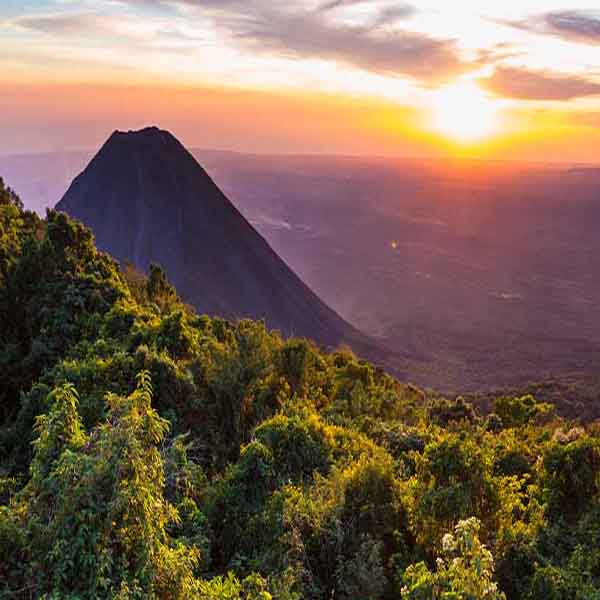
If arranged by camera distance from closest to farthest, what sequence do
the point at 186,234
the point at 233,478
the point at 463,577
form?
the point at 463,577, the point at 233,478, the point at 186,234

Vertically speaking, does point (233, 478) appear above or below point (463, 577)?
below

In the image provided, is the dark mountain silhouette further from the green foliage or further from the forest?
the green foliage

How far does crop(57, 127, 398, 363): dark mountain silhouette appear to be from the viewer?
95438 millimetres

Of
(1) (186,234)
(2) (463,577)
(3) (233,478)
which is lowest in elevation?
(3) (233,478)

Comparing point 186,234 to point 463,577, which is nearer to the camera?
point 463,577

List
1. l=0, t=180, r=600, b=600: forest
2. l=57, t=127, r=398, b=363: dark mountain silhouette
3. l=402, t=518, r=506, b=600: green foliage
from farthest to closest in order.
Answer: l=57, t=127, r=398, b=363: dark mountain silhouette, l=0, t=180, r=600, b=600: forest, l=402, t=518, r=506, b=600: green foliage

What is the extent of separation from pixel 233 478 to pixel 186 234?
3773 inches

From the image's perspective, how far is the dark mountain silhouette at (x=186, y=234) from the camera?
95.4 meters

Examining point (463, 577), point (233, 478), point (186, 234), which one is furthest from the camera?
point (186, 234)

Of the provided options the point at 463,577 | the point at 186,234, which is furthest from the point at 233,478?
the point at 186,234

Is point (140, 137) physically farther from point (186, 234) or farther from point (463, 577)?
point (463, 577)

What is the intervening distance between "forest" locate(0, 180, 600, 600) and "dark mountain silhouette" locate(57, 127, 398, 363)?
219 ft

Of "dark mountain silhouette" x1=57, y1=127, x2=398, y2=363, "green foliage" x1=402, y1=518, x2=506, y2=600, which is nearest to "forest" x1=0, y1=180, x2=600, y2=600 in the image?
"green foliage" x1=402, y1=518, x2=506, y2=600

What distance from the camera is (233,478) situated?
1270 cm
